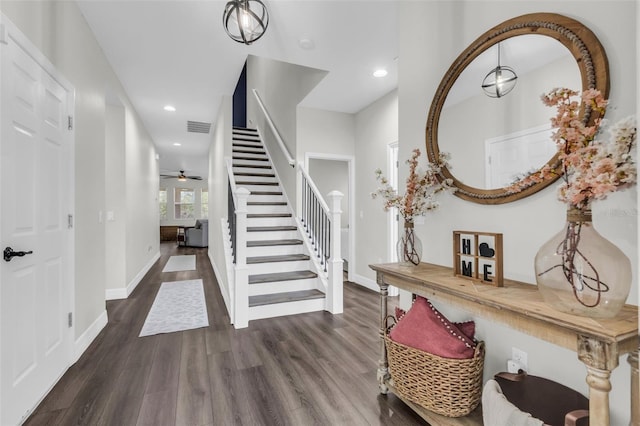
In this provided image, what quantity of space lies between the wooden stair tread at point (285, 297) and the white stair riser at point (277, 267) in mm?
357

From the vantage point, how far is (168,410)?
1.77 metres

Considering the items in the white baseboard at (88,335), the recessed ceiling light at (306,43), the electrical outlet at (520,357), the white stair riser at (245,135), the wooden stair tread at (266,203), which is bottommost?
the white baseboard at (88,335)

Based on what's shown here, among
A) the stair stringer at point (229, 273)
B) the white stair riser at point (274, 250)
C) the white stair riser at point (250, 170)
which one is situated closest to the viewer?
the stair stringer at point (229, 273)

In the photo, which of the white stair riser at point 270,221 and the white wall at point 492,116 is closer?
the white wall at point 492,116

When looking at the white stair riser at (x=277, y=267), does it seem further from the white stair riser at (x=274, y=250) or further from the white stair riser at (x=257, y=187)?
the white stair riser at (x=257, y=187)

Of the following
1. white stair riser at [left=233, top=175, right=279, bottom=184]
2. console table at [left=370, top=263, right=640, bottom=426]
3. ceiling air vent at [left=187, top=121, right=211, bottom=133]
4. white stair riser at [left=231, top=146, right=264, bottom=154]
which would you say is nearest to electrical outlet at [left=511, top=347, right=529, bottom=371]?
console table at [left=370, top=263, right=640, bottom=426]

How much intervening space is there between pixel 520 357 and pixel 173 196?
12970mm

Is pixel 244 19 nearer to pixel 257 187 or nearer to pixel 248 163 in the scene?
pixel 257 187

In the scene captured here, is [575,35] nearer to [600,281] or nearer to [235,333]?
[600,281]

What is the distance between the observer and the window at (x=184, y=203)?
40.7 feet

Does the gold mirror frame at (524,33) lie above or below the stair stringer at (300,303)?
above

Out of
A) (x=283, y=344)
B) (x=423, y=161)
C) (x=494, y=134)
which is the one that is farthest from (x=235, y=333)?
(x=494, y=134)

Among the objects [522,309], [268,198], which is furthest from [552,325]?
[268,198]

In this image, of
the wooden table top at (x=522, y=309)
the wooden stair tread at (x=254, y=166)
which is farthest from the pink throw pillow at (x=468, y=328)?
the wooden stair tread at (x=254, y=166)
